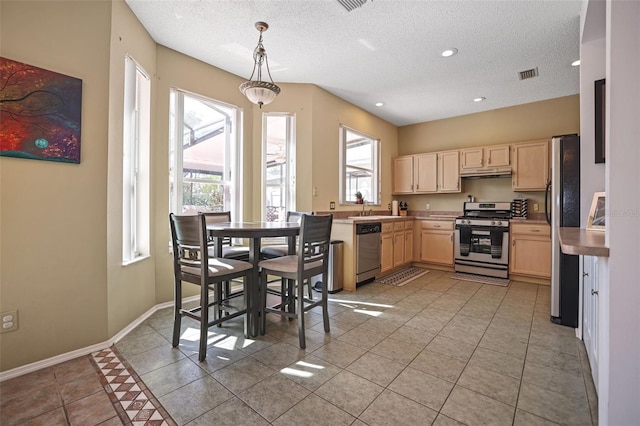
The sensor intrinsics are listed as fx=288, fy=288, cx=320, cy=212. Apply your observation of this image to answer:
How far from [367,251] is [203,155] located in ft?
→ 8.14

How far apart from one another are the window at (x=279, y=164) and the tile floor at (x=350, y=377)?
66.3 inches

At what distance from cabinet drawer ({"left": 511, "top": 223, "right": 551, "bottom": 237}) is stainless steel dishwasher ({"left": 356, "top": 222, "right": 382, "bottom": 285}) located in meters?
1.99

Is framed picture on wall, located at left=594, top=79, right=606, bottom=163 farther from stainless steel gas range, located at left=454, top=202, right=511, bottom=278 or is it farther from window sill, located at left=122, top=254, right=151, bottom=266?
window sill, located at left=122, top=254, right=151, bottom=266

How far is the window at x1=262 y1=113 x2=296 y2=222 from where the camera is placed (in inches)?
158

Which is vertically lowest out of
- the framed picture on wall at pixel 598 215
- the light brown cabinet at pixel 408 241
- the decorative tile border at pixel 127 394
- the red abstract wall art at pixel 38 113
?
the decorative tile border at pixel 127 394

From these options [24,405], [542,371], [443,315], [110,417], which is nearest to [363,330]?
[443,315]

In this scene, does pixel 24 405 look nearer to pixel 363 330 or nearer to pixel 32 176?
pixel 32 176

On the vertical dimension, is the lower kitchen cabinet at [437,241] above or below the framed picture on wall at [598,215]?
below

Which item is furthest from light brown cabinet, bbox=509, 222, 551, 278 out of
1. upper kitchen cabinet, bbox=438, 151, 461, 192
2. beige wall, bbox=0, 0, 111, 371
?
beige wall, bbox=0, 0, 111, 371

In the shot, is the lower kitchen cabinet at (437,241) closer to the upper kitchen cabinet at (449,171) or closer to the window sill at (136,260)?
the upper kitchen cabinet at (449,171)

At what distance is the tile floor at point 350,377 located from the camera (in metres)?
1.51

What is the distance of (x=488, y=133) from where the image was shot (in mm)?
5043

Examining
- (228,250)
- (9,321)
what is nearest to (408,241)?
(228,250)

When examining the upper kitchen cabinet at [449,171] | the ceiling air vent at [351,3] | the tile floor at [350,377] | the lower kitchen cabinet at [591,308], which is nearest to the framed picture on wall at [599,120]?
the lower kitchen cabinet at [591,308]
